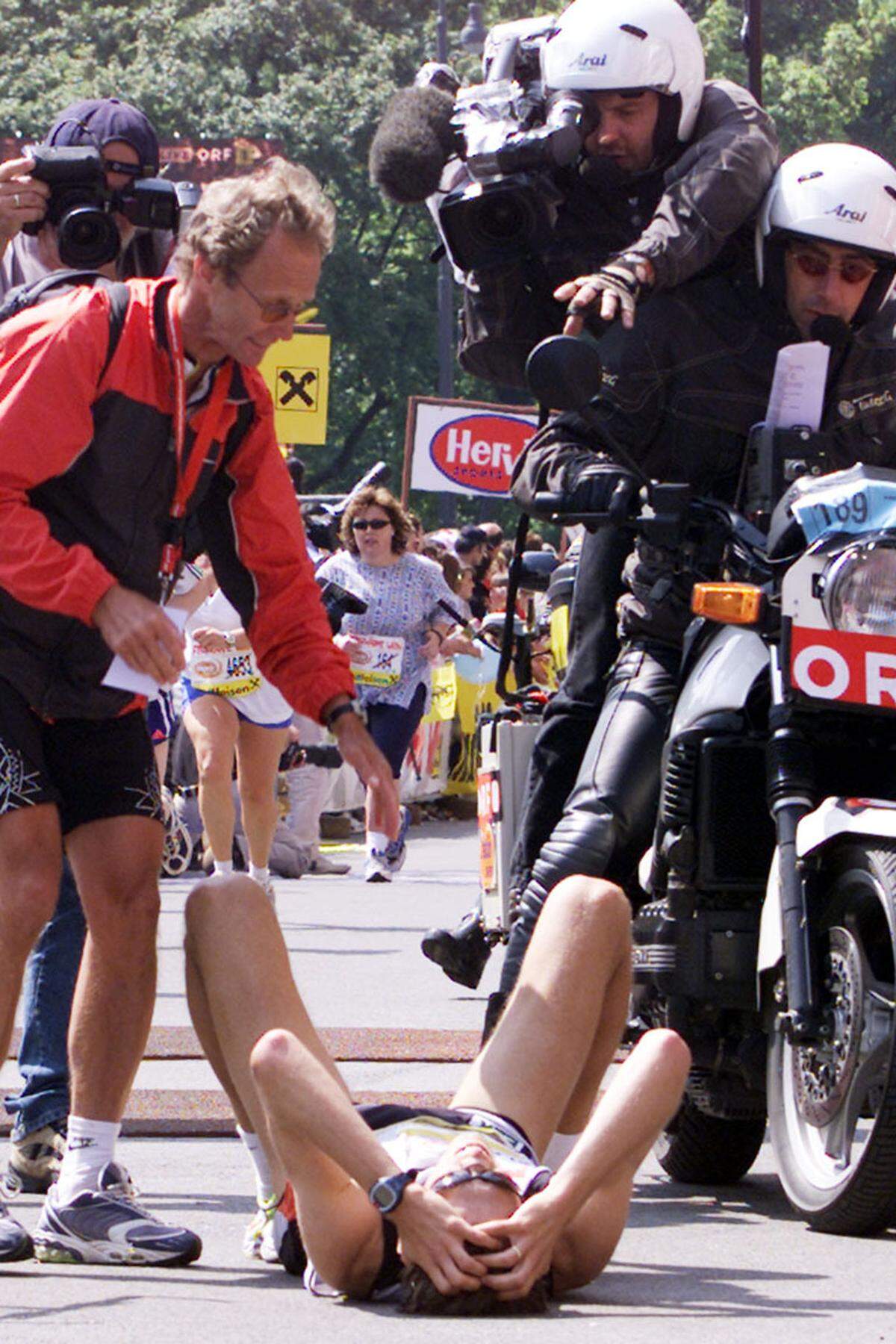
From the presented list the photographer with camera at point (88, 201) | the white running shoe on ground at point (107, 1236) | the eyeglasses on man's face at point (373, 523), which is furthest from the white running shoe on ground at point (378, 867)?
the white running shoe on ground at point (107, 1236)

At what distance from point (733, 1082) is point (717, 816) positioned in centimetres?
60

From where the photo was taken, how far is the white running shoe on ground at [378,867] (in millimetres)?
15398

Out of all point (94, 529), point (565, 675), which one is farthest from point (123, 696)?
point (565, 675)

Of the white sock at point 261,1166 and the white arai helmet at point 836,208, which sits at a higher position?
the white arai helmet at point 836,208

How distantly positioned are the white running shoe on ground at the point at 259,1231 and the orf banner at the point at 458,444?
20.7 meters

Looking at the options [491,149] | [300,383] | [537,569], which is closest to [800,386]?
[491,149]

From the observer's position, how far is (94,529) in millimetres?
5246

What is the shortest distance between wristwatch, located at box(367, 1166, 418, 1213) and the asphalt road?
19 centimetres

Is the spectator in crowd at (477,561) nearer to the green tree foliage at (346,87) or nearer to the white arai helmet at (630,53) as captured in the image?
the white arai helmet at (630,53)

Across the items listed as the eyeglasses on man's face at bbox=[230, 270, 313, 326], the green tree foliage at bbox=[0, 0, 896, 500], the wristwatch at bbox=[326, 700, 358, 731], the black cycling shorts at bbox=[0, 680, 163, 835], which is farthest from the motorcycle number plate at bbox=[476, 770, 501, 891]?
Answer: the green tree foliage at bbox=[0, 0, 896, 500]

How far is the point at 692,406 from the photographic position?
6.67 metres

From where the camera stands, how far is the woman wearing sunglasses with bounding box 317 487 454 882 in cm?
1545

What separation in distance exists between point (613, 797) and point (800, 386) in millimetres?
1003

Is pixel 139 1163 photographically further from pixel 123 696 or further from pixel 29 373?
pixel 29 373
